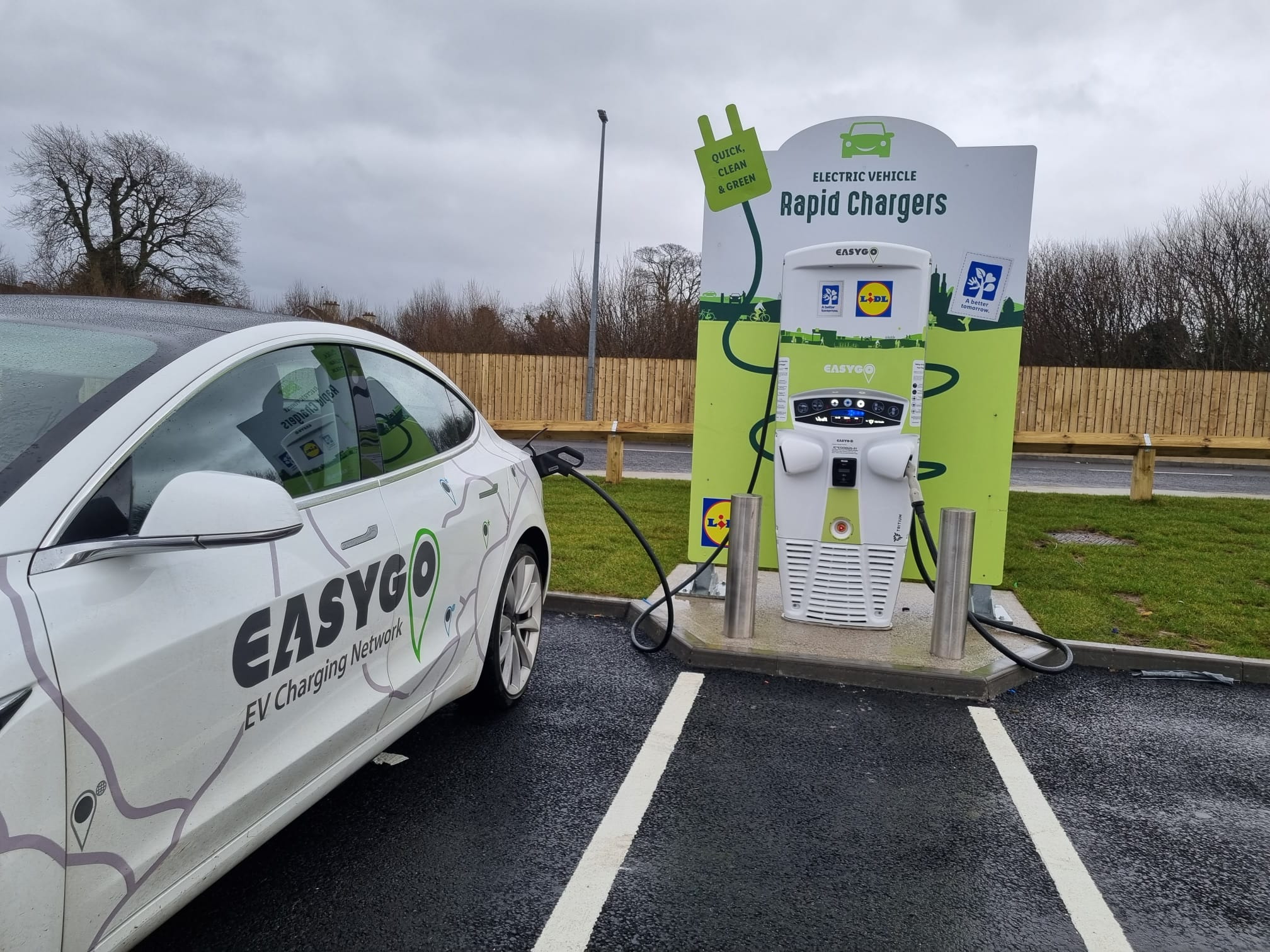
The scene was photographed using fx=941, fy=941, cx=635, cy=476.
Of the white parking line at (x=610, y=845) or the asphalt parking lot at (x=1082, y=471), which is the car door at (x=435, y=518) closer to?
Answer: the white parking line at (x=610, y=845)

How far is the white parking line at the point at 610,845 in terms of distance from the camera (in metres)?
2.50

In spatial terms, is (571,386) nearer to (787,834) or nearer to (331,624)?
(787,834)

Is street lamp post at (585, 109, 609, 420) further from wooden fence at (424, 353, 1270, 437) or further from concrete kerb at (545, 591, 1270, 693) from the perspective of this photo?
concrete kerb at (545, 591, 1270, 693)

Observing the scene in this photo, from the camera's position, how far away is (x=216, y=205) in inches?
1313

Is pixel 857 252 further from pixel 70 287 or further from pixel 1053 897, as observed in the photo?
pixel 70 287

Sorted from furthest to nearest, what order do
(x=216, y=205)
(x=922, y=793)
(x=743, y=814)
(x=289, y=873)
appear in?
1. (x=216, y=205)
2. (x=922, y=793)
3. (x=743, y=814)
4. (x=289, y=873)

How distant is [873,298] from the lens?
5.07 meters

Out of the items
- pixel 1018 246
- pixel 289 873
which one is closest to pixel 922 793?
pixel 289 873

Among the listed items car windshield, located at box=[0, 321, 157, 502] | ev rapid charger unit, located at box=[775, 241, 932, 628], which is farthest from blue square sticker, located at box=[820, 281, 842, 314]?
car windshield, located at box=[0, 321, 157, 502]

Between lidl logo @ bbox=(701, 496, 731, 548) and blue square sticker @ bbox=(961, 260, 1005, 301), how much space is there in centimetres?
192

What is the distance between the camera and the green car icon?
553 cm

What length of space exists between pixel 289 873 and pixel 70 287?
105ft

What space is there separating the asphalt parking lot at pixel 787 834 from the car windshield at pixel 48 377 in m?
1.33

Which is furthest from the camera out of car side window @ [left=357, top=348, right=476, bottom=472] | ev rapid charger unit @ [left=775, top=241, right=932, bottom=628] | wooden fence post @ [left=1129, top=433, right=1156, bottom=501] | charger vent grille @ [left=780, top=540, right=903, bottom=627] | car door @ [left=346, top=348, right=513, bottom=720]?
wooden fence post @ [left=1129, top=433, right=1156, bottom=501]
